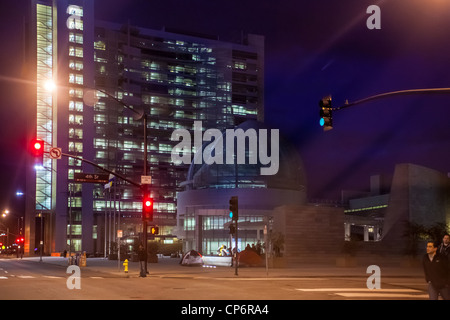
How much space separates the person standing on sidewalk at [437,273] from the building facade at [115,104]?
4091 inches

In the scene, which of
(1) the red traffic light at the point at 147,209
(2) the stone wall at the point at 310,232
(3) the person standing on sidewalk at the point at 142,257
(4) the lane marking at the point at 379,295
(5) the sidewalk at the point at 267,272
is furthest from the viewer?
(2) the stone wall at the point at 310,232

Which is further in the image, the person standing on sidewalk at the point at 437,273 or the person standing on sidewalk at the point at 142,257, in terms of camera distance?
the person standing on sidewalk at the point at 142,257

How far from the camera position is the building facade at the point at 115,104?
12912 centimetres

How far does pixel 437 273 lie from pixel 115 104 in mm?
130495

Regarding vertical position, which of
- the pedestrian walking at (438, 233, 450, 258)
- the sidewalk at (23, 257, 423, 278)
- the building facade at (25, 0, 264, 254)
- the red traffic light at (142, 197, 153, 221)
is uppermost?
the building facade at (25, 0, 264, 254)

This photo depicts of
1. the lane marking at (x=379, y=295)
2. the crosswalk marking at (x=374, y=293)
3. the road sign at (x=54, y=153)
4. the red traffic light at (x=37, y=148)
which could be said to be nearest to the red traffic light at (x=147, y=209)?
the road sign at (x=54, y=153)

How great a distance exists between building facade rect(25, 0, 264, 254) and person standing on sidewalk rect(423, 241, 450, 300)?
104 meters

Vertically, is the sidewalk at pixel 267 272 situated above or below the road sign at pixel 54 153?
below

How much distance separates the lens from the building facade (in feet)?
424

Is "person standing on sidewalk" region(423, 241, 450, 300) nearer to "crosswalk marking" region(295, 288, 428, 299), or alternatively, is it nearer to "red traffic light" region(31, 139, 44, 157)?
"crosswalk marking" region(295, 288, 428, 299)

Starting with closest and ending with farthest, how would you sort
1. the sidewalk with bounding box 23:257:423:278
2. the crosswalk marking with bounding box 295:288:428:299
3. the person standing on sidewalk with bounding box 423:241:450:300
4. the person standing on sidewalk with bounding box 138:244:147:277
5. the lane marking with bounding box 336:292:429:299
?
the person standing on sidewalk with bounding box 423:241:450:300 < the lane marking with bounding box 336:292:429:299 < the crosswalk marking with bounding box 295:288:428:299 < the person standing on sidewalk with bounding box 138:244:147:277 < the sidewalk with bounding box 23:257:423:278

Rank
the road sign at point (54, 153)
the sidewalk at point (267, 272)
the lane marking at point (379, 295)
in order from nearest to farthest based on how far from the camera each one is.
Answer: the lane marking at point (379, 295) < the road sign at point (54, 153) < the sidewalk at point (267, 272)

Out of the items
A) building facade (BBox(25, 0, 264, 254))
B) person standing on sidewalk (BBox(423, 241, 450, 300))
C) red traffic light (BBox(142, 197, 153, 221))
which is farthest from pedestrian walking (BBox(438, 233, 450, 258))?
building facade (BBox(25, 0, 264, 254))

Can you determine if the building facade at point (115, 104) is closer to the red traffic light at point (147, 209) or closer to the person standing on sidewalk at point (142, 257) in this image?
the red traffic light at point (147, 209)
